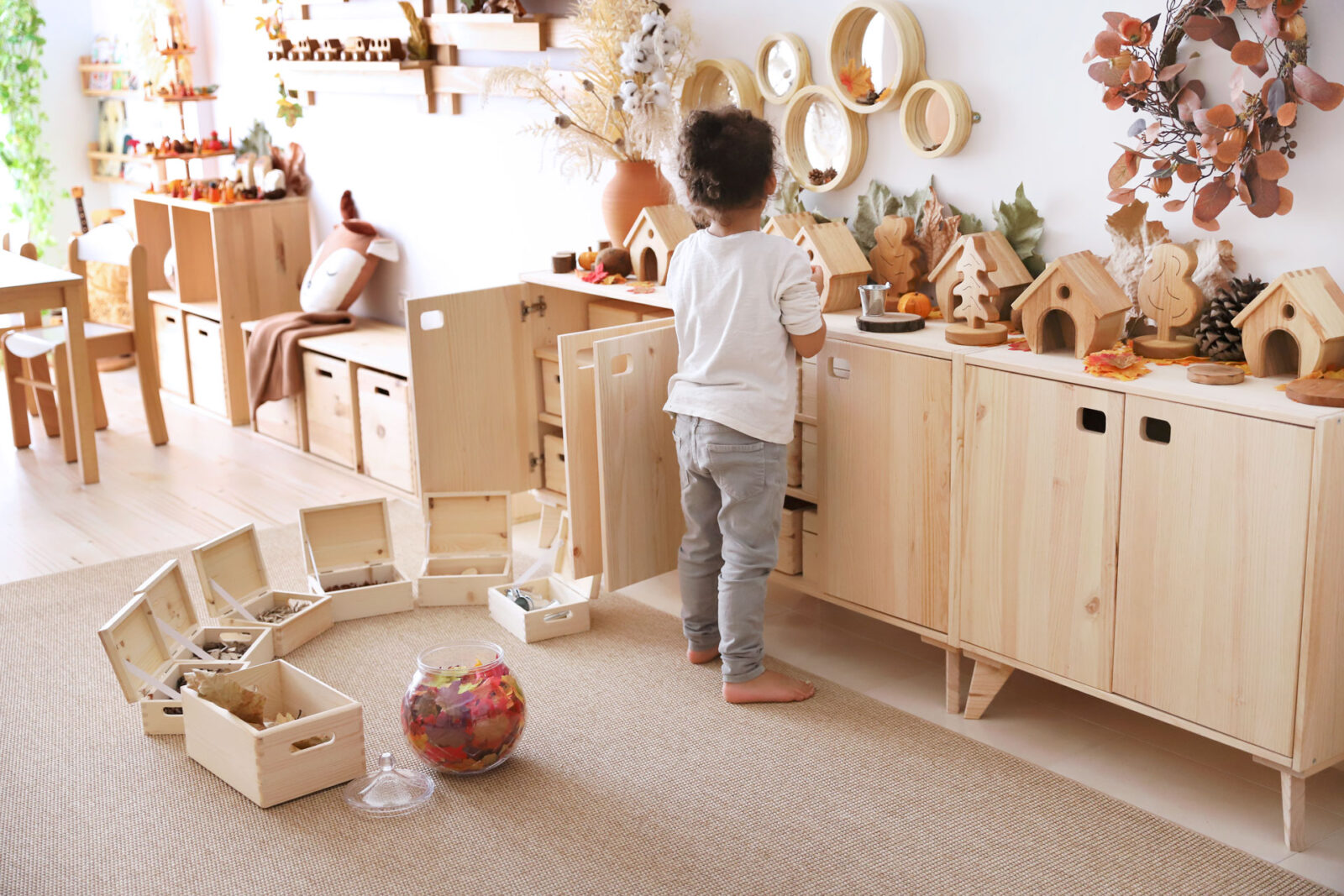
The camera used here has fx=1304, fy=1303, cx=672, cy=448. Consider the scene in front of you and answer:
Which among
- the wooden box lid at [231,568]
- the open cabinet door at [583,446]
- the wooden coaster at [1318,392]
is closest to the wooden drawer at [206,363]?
the wooden box lid at [231,568]

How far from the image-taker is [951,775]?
90.6 inches

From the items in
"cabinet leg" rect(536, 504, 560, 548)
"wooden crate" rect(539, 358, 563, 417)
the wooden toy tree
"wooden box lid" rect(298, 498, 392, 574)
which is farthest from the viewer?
"cabinet leg" rect(536, 504, 560, 548)

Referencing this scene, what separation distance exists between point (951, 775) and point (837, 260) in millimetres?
1096

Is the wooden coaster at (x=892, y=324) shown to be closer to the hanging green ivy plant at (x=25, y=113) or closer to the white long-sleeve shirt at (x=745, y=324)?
the white long-sleeve shirt at (x=745, y=324)

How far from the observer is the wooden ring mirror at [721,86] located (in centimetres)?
310

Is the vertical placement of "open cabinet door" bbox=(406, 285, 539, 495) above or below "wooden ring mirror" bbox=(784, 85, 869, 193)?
below

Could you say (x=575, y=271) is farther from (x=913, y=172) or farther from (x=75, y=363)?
(x=75, y=363)

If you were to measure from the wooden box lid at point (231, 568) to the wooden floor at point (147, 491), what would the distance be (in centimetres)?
68

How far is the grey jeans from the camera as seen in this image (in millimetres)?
2498

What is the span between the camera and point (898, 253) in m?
2.78

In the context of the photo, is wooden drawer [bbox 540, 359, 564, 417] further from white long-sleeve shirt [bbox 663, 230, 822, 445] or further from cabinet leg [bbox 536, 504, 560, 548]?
white long-sleeve shirt [bbox 663, 230, 822, 445]

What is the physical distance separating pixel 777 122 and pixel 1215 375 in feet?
4.45

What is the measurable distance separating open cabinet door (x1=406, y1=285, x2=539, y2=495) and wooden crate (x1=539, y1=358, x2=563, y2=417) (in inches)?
1.6

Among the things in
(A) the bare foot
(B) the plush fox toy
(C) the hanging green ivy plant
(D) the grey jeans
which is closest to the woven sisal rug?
(A) the bare foot
